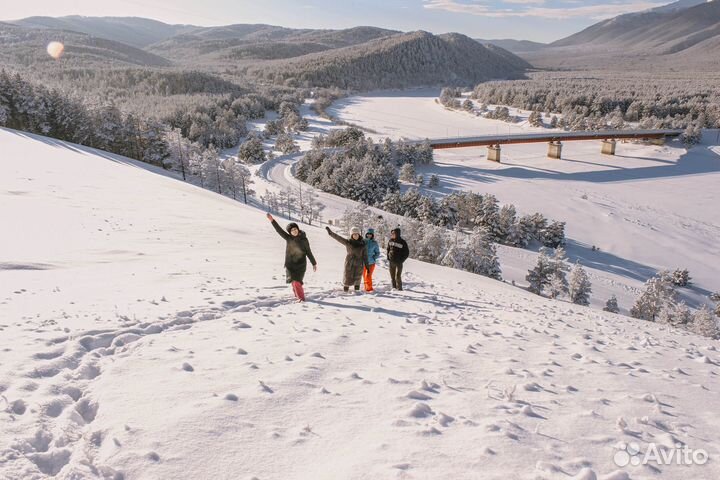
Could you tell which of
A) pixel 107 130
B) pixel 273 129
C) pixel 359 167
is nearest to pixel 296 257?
pixel 107 130

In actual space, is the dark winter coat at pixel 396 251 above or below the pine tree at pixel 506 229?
above

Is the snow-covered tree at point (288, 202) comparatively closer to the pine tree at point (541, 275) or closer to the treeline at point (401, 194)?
the treeline at point (401, 194)

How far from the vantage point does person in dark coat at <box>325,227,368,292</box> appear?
1320 cm

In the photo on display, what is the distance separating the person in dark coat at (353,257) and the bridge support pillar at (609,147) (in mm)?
126565

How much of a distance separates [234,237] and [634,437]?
1780 centimetres

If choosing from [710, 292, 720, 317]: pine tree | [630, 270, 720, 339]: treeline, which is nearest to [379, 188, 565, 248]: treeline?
[630, 270, 720, 339]: treeline

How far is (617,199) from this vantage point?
81.9 meters

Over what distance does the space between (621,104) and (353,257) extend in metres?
186

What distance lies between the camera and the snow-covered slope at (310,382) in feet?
14.8

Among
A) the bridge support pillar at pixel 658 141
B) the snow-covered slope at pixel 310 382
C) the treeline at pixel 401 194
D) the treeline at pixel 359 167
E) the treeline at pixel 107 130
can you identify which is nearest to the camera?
the snow-covered slope at pixel 310 382

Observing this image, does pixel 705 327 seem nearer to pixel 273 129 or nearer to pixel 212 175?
pixel 212 175

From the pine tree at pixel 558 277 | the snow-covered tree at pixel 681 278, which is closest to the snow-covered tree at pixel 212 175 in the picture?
the pine tree at pixel 558 277

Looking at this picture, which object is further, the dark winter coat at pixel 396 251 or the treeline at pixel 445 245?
the treeline at pixel 445 245

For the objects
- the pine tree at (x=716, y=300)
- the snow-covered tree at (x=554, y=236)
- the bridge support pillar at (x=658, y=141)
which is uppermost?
the bridge support pillar at (x=658, y=141)
